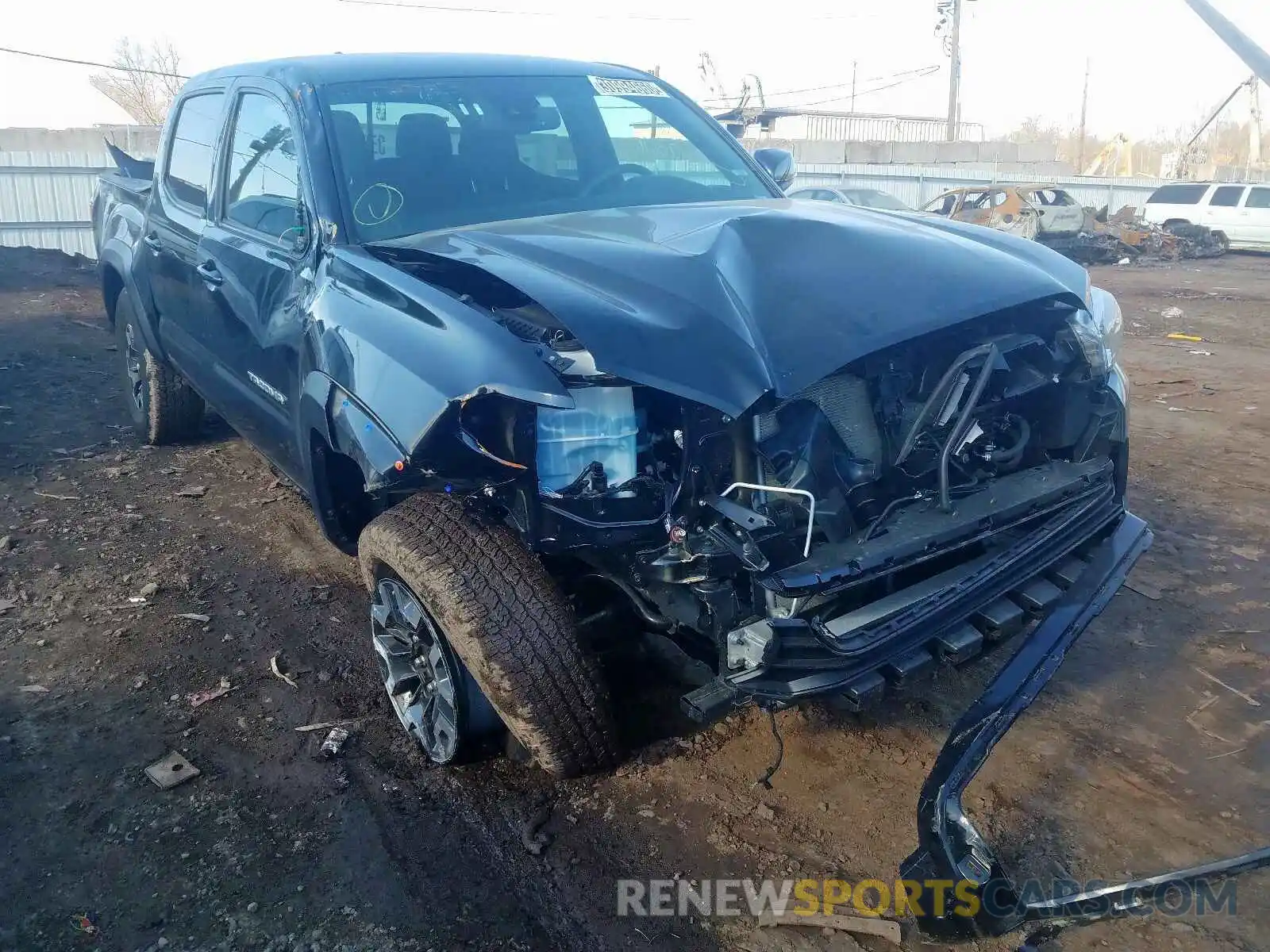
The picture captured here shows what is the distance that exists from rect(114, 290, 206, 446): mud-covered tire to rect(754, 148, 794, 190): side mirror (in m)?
3.36

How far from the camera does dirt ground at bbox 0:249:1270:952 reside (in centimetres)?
228

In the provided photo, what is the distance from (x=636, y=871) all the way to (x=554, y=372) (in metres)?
1.27

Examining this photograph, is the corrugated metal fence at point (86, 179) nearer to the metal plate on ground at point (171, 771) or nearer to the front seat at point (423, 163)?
the front seat at point (423, 163)

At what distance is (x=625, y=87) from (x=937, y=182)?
2306 centimetres

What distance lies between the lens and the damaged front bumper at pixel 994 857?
6.82 ft

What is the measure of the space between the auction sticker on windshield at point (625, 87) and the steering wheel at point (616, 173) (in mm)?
396

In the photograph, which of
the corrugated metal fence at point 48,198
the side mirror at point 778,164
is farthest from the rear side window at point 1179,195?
the corrugated metal fence at point 48,198

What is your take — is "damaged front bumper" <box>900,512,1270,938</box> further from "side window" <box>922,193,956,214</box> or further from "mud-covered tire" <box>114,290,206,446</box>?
"side window" <box>922,193,956,214</box>

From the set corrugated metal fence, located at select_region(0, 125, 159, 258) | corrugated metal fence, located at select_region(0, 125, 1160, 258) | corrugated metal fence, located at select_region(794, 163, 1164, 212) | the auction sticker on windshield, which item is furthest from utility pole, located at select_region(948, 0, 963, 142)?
the auction sticker on windshield

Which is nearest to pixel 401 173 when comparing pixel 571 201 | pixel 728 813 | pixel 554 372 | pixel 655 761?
pixel 571 201

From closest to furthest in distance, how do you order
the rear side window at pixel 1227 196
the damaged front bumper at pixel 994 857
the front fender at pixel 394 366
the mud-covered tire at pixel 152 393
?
the damaged front bumper at pixel 994 857, the front fender at pixel 394 366, the mud-covered tire at pixel 152 393, the rear side window at pixel 1227 196

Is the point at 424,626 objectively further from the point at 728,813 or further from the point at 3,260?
the point at 3,260

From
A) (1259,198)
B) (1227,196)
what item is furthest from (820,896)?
(1227,196)

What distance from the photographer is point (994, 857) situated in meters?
2.11
